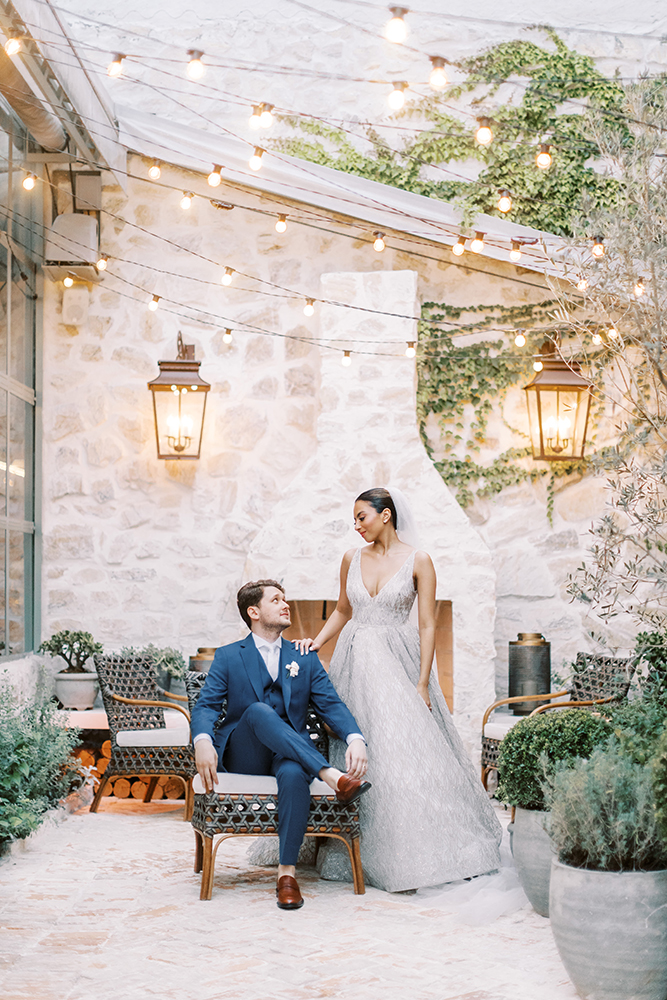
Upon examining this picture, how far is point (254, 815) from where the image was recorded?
3691 millimetres

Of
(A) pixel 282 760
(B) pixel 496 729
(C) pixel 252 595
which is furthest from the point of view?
(B) pixel 496 729

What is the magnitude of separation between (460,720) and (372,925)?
275 cm

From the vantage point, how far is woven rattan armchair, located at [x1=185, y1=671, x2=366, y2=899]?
12.0 ft

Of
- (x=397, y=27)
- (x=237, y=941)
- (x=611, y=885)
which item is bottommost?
(x=237, y=941)

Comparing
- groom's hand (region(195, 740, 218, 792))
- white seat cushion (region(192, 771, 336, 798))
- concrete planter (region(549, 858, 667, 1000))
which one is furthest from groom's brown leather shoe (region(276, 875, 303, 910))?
concrete planter (region(549, 858, 667, 1000))

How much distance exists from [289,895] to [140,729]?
221cm

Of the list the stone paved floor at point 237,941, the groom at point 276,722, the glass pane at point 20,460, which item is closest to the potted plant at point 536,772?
the stone paved floor at point 237,941

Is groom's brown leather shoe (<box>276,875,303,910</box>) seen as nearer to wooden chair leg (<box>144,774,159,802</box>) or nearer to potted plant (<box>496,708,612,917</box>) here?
potted plant (<box>496,708,612,917</box>)

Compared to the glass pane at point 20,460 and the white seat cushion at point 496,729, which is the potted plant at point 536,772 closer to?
the white seat cushion at point 496,729

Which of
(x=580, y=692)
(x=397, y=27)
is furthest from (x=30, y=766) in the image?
(x=397, y=27)

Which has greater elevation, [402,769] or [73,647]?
[73,647]

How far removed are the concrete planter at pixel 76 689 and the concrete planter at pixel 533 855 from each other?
11.1 ft

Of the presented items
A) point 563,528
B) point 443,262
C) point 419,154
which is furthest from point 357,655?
point 419,154

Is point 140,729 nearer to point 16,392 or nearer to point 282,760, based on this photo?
point 282,760
